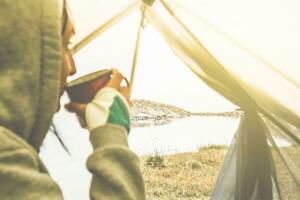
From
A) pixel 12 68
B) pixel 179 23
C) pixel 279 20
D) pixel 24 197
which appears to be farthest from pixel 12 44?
pixel 279 20

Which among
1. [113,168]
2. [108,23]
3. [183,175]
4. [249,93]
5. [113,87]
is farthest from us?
[183,175]

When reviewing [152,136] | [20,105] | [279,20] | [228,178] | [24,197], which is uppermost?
[279,20]

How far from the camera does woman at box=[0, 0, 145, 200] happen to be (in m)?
0.66

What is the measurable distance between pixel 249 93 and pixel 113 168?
1.08 m

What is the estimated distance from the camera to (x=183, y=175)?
622 centimetres

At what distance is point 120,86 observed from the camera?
0.97 meters

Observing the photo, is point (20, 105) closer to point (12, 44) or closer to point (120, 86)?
point (12, 44)

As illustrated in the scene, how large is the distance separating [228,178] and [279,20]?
72cm

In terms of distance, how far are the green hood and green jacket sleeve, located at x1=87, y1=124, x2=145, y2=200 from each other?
12 cm

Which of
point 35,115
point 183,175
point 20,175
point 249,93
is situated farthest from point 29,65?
point 183,175

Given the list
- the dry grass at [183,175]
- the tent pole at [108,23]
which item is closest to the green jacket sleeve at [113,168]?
the tent pole at [108,23]

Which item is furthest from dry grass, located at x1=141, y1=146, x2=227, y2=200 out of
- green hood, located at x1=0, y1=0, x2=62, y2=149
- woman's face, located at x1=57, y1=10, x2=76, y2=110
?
green hood, located at x1=0, y1=0, x2=62, y2=149

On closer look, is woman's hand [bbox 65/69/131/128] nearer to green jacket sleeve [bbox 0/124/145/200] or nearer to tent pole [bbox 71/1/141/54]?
green jacket sleeve [bbox 0/124/145/200]

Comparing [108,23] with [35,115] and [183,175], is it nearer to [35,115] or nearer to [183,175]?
[35,115]
